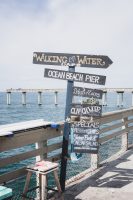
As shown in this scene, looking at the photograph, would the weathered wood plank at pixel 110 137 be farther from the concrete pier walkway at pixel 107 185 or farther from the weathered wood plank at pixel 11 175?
the weathered wood plank at pixel 11 175

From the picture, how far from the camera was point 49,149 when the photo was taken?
6227 mm

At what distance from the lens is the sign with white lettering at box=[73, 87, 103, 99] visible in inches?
253

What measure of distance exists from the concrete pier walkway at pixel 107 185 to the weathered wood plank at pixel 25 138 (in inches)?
46.9

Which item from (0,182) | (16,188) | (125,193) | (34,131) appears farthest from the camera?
(16,188)

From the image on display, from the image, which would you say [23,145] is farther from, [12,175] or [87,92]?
[87,92]

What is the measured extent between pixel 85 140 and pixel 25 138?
56.4 inches

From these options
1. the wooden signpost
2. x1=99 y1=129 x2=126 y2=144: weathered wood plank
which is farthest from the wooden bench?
x1=99 y1=129 x2=126 y2=144: weathered wood plank

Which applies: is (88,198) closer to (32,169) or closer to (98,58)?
(32,169)

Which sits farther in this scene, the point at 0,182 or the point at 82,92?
the point at 82,92

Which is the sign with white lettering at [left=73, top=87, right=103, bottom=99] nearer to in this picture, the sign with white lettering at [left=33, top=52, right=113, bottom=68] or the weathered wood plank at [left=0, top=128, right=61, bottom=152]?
the sign with white lettering at [left=33, top=52, right=113, bottom=68]

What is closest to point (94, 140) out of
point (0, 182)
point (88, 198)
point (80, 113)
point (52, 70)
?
point (80, 113)

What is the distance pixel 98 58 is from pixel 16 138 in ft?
7.46

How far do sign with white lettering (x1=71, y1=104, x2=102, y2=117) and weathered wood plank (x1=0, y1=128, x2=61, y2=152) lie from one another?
0.55m

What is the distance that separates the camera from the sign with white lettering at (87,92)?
6.43 meters
